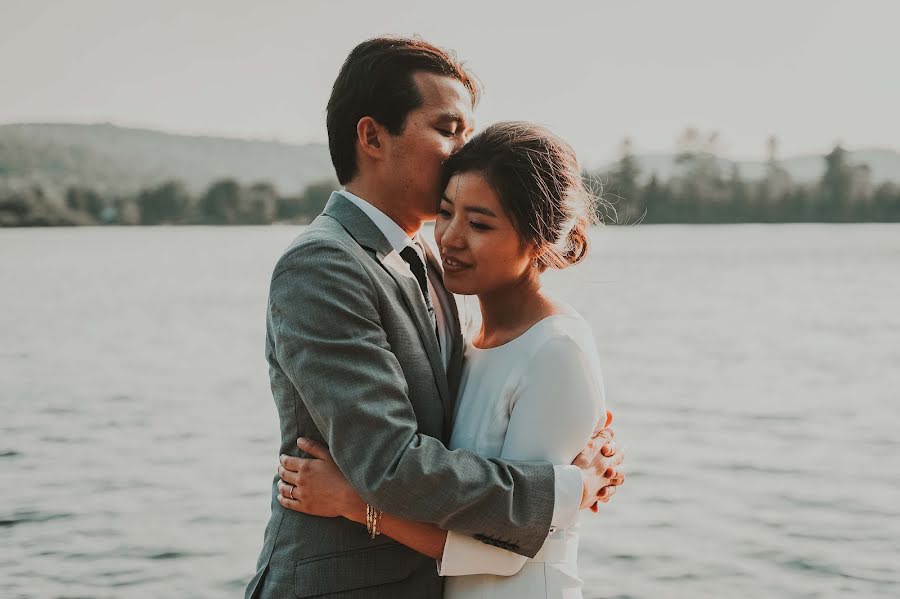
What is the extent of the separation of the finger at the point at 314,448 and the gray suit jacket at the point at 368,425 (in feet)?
0.10

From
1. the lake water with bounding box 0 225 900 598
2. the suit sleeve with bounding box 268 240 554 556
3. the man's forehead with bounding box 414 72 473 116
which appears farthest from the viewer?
the lake water with bounding box 0 225 900 598

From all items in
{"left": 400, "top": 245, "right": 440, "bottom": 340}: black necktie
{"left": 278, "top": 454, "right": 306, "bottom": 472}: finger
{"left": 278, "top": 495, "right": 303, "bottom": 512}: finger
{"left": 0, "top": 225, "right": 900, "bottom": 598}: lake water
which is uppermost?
{"left": 400, "top": 245, "right": 440, "bottom": 340}: black necktie

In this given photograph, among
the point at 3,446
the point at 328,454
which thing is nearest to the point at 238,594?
the point at 328,454

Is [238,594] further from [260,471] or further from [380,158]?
[380,158]

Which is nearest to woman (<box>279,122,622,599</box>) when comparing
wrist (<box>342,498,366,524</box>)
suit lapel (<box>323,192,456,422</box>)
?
wrist (<box>342,498,366,524</box>)

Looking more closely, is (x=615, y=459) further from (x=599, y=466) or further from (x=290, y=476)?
(x=290, y=476)

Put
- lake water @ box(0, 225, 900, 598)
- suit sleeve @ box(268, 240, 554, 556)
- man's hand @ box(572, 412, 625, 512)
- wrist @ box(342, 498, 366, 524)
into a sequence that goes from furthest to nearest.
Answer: lake water @ box(0, 225, 900, 598) < man's hand @ box(572, 412, 625, 512) < wrist @ box(342, 498, 366, 524) < suit sleeve @ box(268, 240, 554, 556)

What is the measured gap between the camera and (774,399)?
1559cm

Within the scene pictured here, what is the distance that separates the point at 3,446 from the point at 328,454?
33.7ft

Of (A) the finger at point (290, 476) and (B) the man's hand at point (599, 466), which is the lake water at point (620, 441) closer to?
(B) the man's hand at point (599, 466)

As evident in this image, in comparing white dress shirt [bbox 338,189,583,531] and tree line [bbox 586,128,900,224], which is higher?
white dress shirt [bbox 338,189,583,531]

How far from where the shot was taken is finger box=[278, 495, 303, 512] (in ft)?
8.16

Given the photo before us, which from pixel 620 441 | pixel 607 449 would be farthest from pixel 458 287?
pixel 620 441

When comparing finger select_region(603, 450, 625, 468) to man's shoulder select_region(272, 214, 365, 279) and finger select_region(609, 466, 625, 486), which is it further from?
man's shoulder select_region(272, 214, 365, 279)
